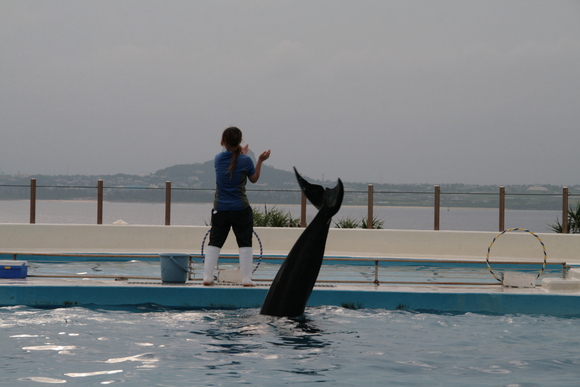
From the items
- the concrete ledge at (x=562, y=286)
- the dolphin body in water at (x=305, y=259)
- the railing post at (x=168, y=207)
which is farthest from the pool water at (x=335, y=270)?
the dolphin body in water at (x=305, y=259)

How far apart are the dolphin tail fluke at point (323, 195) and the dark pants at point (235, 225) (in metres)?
1.06

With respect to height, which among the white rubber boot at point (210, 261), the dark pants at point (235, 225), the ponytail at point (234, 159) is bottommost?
the white rubber boot at point (210, 261)

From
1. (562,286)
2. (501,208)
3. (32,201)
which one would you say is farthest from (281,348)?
(32,201)

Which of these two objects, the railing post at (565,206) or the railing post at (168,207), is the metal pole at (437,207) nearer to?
the railing post at (565,206)

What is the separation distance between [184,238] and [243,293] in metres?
7.31

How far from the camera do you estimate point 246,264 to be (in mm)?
7121

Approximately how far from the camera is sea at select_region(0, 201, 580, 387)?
15.5 feet

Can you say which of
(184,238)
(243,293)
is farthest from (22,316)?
(184,238)

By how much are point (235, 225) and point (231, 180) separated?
1.51ft

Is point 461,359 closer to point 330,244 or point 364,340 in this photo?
point 364,340

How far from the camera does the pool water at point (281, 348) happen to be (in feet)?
15.5

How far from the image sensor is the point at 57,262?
12195mm

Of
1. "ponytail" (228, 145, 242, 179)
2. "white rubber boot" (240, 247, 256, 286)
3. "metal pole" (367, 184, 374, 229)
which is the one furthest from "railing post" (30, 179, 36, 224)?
"ponytail" (228, 145, 242, 179)

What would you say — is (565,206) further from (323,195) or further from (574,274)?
(323,195)
